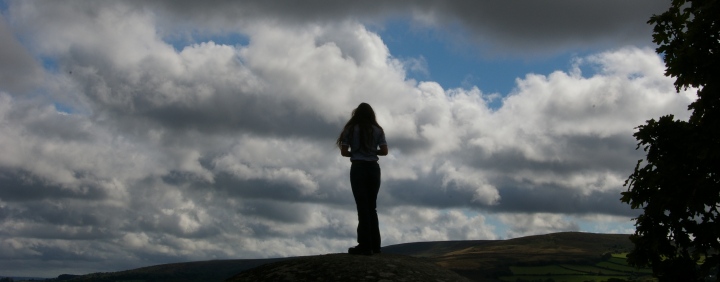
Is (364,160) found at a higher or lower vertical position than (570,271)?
higher

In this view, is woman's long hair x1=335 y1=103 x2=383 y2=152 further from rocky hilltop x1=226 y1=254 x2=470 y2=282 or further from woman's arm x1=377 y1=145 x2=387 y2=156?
rocky hilltop x1=226 y1=254 x2=470 y2=282

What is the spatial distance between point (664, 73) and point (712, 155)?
2953 mm

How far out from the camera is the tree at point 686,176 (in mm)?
12445

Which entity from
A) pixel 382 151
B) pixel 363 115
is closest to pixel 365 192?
pixel 382 151

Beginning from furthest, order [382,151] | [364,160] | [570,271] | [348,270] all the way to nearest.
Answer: [570,271], [382,151], [364,160], [348,270]

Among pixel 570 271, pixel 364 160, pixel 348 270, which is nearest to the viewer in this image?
pixel 348 270

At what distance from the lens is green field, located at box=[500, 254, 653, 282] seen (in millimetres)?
134125

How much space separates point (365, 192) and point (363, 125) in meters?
1.30

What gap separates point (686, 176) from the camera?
12.6m

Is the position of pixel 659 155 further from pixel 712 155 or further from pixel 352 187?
pixel 352 187

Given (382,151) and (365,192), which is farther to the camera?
(382,151)

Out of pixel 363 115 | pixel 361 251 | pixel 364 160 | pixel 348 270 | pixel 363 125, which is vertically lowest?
pixel 348 270

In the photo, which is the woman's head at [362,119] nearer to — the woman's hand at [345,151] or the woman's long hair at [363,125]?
the woman's long hair at [363,125]

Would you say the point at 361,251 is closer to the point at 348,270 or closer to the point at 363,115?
the point at 348,270
